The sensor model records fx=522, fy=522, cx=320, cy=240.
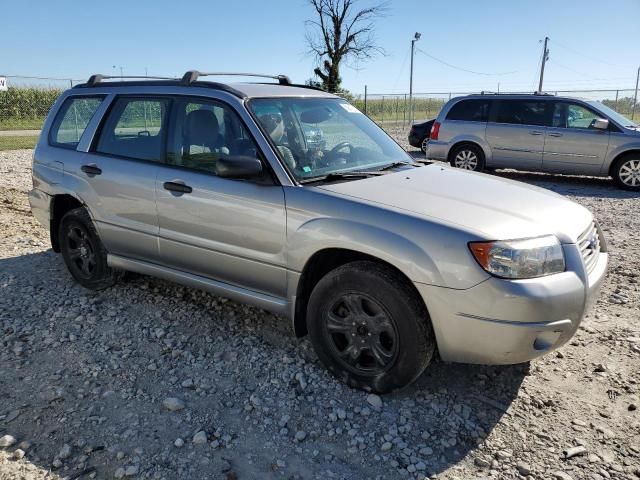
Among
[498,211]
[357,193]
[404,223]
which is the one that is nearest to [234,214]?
[357,193]

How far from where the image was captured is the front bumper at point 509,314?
2623 millimetres

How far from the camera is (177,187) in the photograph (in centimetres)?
368

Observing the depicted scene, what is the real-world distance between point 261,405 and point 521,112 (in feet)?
31.8

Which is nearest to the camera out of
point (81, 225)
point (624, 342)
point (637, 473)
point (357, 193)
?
point (637, 473)

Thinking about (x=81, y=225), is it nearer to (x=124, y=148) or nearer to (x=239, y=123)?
(x=124, y=148)

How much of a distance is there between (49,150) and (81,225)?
30.5 inches

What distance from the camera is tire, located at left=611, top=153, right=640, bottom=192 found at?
32.6 ft

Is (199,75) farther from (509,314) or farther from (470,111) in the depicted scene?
(470,111)

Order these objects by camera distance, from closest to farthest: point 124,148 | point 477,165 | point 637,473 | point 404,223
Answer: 1. point 637,473
2. point 404,223
3. point 124,148
4. point 477,165

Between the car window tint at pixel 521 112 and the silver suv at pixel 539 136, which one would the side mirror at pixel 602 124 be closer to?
the silver suv at pixel 539 136

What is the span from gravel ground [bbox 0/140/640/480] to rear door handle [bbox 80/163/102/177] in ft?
3.56

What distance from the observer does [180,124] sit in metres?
3.84

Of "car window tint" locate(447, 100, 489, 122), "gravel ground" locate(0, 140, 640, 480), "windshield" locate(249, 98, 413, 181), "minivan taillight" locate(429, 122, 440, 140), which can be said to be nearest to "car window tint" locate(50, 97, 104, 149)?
"gravel ground" locate(0, 140, 640, 480)

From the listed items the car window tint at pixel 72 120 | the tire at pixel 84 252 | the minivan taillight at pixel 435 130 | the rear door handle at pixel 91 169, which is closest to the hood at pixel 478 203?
the rear door handle at pixel 91 169
